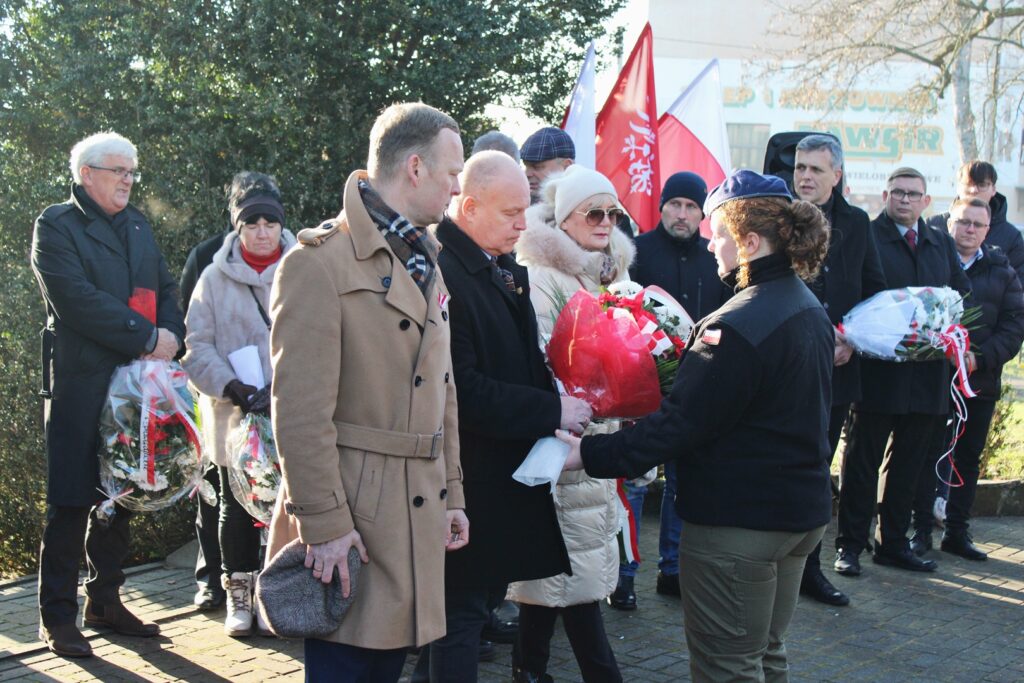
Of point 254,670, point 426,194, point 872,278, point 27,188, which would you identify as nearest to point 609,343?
point 426,194

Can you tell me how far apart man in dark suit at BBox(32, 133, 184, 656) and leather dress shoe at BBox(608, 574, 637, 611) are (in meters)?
2.35

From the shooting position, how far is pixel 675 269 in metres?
6.10

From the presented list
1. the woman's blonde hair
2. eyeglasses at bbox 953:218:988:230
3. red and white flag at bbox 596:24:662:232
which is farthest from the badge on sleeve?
red and white flag at bbox 596:24:662:232

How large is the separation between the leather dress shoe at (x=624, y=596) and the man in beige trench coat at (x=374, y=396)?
285cm

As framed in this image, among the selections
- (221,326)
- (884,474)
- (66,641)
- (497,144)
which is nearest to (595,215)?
(497,144)

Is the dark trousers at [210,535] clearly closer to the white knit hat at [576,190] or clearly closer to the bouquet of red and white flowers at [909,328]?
the white knit hat at [576,190]

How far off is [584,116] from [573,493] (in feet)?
14.7

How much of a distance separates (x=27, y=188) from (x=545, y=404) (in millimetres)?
5662

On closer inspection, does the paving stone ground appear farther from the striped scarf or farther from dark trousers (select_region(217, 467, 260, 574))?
the striped scarf

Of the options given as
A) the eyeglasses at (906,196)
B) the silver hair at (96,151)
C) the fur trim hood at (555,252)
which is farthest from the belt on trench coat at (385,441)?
the eyeglasses at (906,196)

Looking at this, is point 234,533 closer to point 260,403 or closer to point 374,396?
point 260,403

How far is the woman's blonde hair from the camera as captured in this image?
133 inches

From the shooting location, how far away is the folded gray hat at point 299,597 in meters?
2.74

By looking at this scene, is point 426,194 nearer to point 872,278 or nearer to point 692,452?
point 692,452
